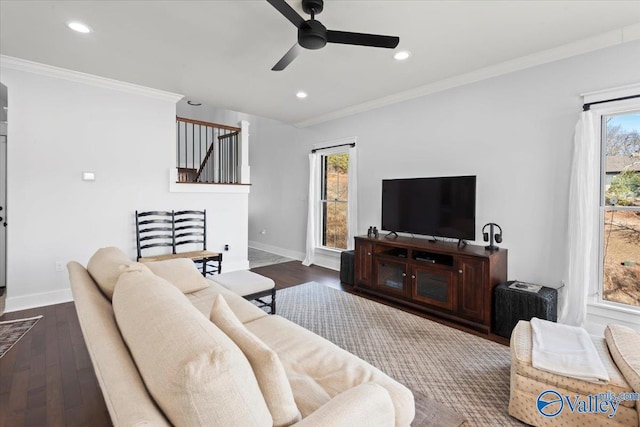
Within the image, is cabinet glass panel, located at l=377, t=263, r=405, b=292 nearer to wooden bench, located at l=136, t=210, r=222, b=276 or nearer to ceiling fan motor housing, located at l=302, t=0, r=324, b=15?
wooden bench, located at l=136, t=210, r=222, b=276

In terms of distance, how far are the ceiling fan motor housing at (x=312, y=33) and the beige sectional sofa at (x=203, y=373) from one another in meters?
1.87

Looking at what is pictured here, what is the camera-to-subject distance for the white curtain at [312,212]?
18.3 ft

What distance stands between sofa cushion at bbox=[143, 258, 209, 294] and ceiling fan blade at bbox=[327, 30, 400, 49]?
2.17 metres

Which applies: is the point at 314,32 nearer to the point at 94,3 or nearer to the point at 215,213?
the point at 94,3

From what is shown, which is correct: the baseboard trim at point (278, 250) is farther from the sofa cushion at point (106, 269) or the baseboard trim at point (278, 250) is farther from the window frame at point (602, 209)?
the window frame at point (602, 209)

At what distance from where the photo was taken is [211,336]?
84 cm

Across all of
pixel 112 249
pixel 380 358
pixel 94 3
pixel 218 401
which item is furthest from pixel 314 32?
pixel 380 358

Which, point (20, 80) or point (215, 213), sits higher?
point (20, 80)

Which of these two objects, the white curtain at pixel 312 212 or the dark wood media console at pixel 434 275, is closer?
the dark wood media console at pixel 434 275

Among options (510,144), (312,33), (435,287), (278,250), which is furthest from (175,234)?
(510,144)

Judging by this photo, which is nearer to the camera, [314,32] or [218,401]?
[218,401]

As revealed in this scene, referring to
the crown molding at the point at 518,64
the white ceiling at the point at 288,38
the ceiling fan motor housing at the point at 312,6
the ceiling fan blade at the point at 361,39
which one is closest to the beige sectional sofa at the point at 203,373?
the ceiling fan blade at the point at 361,39

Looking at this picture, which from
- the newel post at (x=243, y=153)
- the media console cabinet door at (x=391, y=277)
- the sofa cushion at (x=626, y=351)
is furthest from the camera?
the newel post at (x=243, y=153)

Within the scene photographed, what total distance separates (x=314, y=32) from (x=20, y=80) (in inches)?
134
